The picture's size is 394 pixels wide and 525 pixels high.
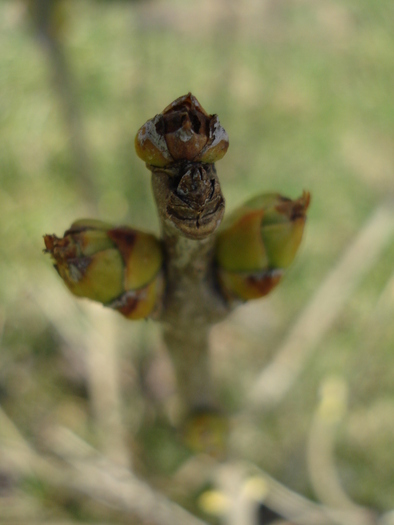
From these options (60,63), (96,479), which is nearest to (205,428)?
(96,479)

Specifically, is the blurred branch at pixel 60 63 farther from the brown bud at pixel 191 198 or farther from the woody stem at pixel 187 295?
the brown bud at pixel 191 198

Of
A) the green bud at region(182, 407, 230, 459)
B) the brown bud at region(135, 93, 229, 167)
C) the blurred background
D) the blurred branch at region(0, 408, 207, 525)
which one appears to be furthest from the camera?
the blurred background

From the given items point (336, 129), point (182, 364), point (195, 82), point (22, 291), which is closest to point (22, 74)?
point (22, 291)

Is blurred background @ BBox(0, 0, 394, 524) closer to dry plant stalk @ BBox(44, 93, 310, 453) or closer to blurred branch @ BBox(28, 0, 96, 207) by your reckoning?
blurred branch @ BBox(28, 0, 96, 207)

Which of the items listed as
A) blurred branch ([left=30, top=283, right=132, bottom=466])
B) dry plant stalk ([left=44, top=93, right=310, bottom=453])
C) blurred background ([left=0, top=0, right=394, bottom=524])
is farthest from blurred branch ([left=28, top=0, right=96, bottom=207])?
dry plant stalk ([left=44, top=93, right=310, bottom=453])

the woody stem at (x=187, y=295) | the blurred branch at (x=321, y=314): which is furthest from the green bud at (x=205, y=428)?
the blurred branch at (x=321, y=314)

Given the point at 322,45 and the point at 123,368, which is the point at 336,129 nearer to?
the point at 322,45

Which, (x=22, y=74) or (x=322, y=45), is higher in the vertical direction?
(x=322, y=45)
